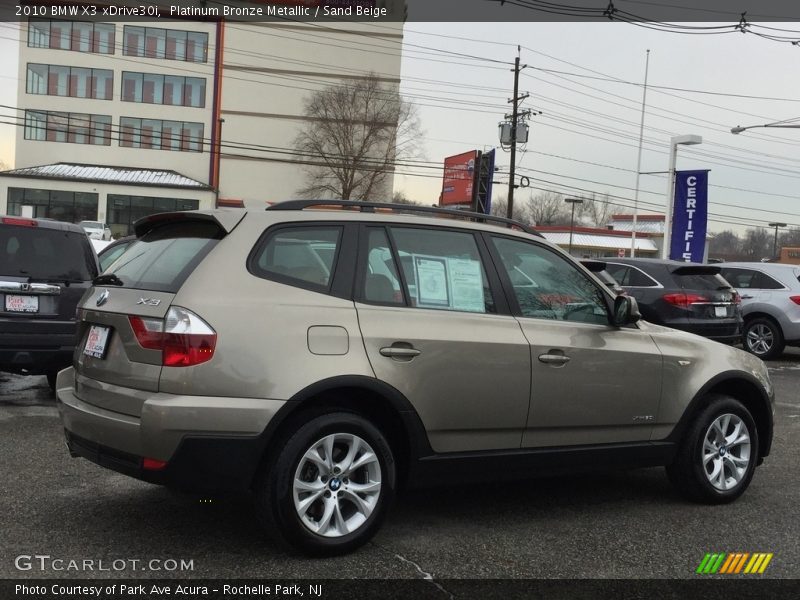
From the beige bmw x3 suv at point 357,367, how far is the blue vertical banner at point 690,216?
2286 cm

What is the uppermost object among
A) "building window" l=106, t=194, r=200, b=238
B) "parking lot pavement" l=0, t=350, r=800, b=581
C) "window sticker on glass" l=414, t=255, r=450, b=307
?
"building window" l=106, t=194, r=200, b=238

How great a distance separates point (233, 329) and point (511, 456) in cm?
171

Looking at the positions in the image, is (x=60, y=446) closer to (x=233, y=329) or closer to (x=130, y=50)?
(x=233, y=329)

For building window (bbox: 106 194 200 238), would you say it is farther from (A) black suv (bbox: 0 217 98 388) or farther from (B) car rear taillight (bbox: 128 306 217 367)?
(B) car rear taillight (bbox: 128 306 217 367)

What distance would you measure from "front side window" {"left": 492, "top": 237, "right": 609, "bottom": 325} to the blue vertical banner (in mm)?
22989

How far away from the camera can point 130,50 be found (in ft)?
189

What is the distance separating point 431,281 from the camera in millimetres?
4453

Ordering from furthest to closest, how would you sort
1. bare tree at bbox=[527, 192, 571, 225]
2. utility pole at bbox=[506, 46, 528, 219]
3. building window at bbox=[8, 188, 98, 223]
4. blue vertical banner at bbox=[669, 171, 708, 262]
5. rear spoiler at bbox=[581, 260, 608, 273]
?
1. bare tree at bbox=[527, 192, 571, 225]
2. building window at bbox=[8, 188, 98, 223]
3. utility pole at bbox=[506, 46, 528, 219]
4. blue vertical banner at bbox=[669, 171, 708, 262]
5. rear spoiler at bbox=[581, 260, 608, 273]

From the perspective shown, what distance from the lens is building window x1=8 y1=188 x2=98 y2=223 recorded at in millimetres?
54031

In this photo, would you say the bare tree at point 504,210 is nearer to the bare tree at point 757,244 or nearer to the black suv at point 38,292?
the bare tree at point 757,244

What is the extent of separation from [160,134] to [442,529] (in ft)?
189

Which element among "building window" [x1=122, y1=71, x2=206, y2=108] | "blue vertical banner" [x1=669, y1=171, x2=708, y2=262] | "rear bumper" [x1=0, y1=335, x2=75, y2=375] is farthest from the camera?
"building window" [x1=122, y1=71, x2=206, y2=108]

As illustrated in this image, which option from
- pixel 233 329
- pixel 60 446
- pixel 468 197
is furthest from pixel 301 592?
pixel 468 197

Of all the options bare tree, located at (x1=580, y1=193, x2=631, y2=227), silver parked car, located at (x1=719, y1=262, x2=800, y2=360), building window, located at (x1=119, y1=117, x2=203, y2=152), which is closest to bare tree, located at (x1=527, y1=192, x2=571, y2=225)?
bare tree, located at (x1=580, y1=193, x2=631, y2=227)
